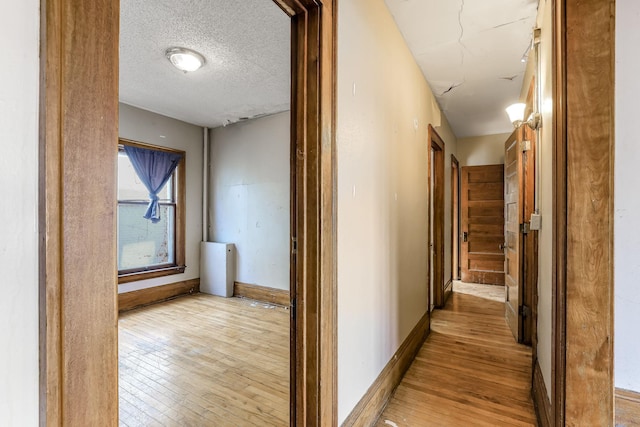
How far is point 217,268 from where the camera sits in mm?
4629

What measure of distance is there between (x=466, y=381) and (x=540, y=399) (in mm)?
520

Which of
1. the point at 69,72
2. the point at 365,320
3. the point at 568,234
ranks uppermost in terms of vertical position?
the point at 69,72

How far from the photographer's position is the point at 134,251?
411 centimetres

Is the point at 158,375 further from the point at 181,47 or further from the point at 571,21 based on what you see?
the point at 571,21

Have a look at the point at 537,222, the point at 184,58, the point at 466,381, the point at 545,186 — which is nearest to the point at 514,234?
the point at 537,222

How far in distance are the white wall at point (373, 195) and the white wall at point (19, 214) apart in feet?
3.74

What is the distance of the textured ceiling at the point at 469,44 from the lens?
2146 mm

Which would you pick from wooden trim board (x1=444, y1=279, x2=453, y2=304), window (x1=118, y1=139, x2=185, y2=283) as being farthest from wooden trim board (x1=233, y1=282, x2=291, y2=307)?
wooden trim board (x1=444, y1=279, x2=453, y2=304)

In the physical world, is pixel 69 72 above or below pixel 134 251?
above

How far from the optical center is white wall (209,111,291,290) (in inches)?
167

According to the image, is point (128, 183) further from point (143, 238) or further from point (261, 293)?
point (261, 293)

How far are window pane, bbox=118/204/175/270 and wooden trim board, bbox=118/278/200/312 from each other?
34 centimetres

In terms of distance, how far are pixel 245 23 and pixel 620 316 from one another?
270cm

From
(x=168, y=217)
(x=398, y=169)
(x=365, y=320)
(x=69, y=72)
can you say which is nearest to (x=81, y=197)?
(x=69, y=72)
